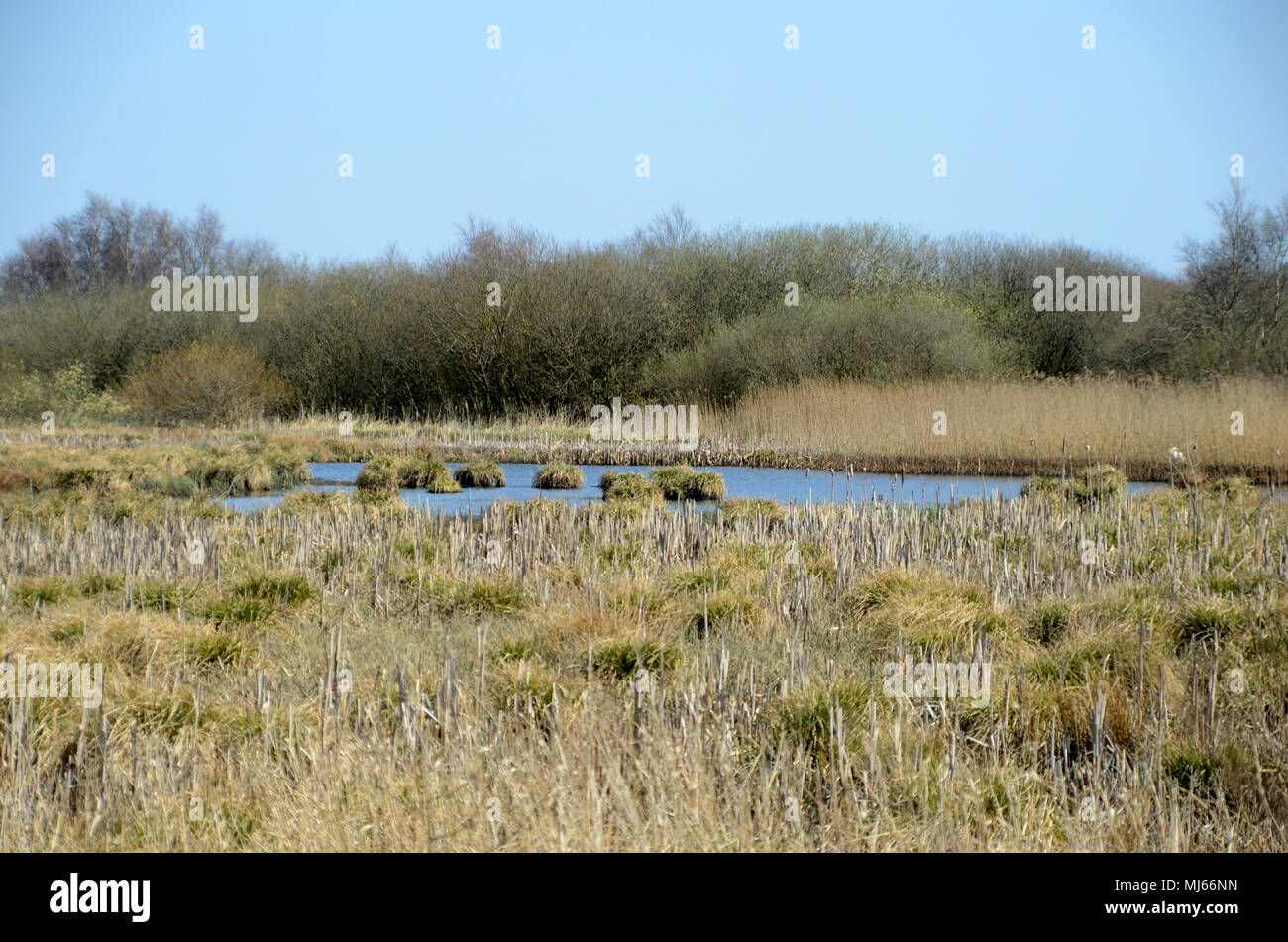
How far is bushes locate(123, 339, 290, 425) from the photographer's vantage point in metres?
27.4

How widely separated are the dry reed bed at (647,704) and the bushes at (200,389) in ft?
70.6

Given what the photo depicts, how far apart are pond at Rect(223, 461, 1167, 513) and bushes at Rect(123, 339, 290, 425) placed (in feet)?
30.8

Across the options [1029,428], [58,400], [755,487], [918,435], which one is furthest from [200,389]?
[1029,428]

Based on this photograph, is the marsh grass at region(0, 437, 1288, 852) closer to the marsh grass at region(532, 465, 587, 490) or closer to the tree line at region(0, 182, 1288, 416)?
the marsh grass at region(532, 465, 587, 490)

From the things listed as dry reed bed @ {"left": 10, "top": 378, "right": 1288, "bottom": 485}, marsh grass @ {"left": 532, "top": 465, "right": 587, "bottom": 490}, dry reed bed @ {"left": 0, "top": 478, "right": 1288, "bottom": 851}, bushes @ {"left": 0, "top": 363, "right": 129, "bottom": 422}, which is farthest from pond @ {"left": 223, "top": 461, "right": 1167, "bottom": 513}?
bushes @ {"left": 0, "top": 363, "right": 129, "bottom": 422}

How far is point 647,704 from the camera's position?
4137mm

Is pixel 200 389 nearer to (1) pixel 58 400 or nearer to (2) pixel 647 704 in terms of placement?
(1) pixel 58 400

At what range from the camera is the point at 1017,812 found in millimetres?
3416

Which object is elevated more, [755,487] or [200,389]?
[200,389]

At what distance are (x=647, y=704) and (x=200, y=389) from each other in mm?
26125

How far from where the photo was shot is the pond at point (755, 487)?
43.4 ft

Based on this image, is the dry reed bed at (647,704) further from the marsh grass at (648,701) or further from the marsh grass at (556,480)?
the marsh grass at (556,480)
